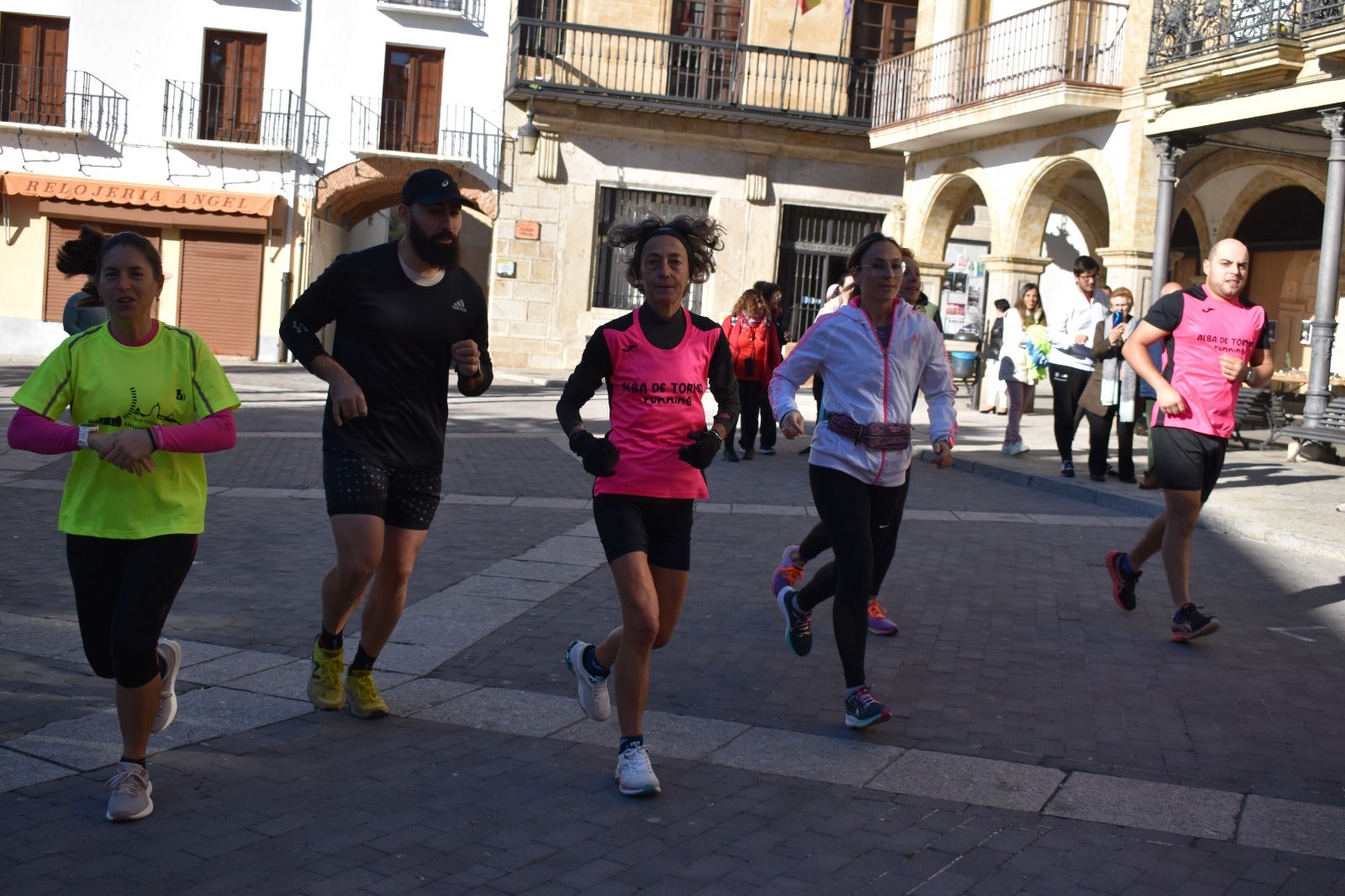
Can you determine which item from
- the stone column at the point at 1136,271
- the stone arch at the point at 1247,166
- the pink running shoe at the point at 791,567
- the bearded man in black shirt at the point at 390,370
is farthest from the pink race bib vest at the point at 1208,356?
the stone arch at the point at 1247,166

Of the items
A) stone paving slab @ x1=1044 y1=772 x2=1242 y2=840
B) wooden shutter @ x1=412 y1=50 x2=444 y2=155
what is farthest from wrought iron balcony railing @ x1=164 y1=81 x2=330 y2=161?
stone paving slab @ x1=1044 y1=772 x2=1242 y2=840

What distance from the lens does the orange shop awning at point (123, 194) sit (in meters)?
28.6

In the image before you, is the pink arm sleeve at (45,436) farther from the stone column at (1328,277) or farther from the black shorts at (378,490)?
the stone column at (1328,277)

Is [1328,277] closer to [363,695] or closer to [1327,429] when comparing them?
[1327,429]

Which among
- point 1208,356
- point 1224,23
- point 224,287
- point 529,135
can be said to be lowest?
point 1208,356

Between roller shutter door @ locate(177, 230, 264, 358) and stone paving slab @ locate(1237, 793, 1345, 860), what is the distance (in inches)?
1073

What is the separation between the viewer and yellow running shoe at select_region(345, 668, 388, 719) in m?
5.10

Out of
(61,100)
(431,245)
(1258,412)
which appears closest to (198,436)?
(431,245)

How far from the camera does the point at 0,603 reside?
677 centimetres

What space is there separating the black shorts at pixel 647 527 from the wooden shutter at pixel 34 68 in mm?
→ 27852

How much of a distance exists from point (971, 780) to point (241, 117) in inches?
1079

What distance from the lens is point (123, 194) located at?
94.0 ft

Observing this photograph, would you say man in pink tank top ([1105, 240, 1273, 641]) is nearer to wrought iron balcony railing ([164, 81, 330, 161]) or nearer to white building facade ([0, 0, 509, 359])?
white building facade ([0, 0, 509, 359])

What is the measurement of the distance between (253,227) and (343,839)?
2659 cm
